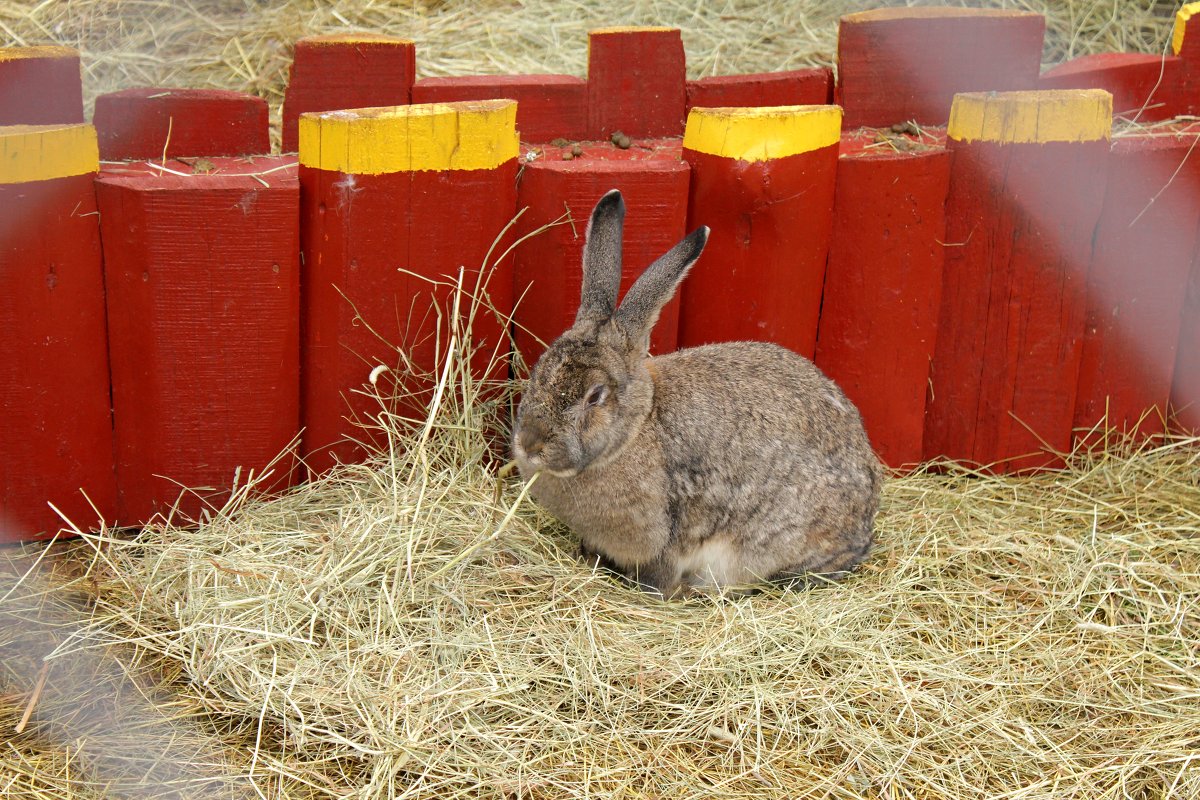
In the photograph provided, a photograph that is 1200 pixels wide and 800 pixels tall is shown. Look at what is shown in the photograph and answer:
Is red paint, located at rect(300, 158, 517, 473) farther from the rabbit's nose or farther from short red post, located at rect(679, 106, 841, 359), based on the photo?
short red post, located at rect(679, 106, 841, 359)

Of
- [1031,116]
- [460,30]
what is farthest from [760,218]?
[460,30]

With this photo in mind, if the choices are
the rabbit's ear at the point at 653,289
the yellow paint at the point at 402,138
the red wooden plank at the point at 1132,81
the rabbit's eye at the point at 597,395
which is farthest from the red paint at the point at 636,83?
the red wooden plank at the point at 1132,81

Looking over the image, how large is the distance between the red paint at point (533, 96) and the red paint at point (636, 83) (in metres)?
0.06

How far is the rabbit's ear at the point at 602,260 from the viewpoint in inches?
151

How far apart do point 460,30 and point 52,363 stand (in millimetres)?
2861

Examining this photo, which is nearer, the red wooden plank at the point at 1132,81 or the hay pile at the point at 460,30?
the red wooden plank at the point at 1132,81

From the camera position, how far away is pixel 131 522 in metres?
4.22

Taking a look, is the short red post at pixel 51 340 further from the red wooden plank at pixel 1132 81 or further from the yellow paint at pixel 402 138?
the red wooden plank at pixel 1132 81

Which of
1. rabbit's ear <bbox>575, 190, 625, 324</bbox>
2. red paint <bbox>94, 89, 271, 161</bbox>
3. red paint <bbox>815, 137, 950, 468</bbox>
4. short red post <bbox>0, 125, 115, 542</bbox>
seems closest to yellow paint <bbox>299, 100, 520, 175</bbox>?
rabbit's ear <bbox>575, 190, 625, 324</bbox>

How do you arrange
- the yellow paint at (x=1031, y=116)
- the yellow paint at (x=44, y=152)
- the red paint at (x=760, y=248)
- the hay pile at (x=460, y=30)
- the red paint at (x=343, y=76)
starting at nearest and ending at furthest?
the yellow paint at (x=44, y=152), the red paint at (x=760, y=248), the yellow paint at (x=1031, y=116), the red paint at (x=343, y=76), the hay pile at (x=460, y=30)

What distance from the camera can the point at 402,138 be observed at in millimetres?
3930

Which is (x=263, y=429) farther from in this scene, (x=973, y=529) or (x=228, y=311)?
(x=973, y=529)

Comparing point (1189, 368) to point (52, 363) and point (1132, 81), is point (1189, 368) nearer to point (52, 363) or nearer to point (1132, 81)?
point (1132, 81)

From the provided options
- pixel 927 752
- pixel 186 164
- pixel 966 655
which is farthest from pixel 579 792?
pixel 186 164
